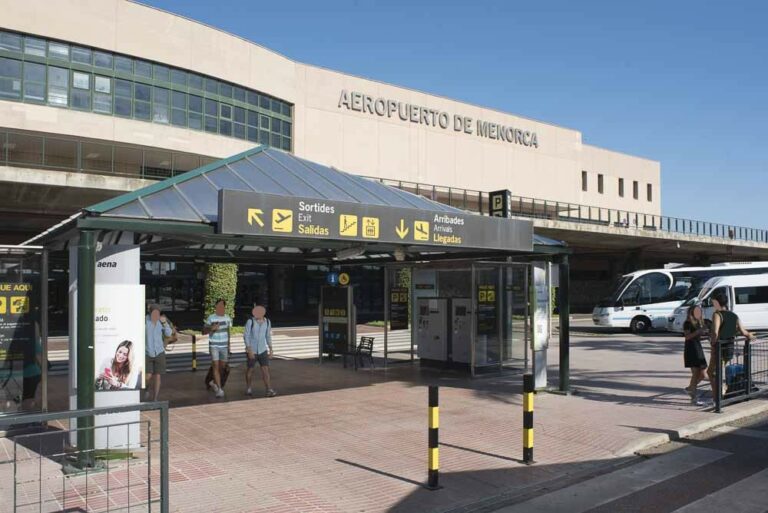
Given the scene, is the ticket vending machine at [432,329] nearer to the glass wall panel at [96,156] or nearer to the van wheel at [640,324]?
the van wheel at [640,324]

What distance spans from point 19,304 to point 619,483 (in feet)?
28.0

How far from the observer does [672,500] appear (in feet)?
21.7

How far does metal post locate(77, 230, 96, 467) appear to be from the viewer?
24.9 ft

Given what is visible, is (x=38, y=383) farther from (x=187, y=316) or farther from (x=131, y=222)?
(x=187, y=316)

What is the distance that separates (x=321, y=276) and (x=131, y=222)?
38275 millimetres

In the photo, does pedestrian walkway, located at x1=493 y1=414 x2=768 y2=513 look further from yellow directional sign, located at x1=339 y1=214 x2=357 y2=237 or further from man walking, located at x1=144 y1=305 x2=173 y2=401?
man walking, located at x1=144 y1=305 x2=173 y2=401

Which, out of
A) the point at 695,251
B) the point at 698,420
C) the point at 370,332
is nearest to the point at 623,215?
the point at 695,251

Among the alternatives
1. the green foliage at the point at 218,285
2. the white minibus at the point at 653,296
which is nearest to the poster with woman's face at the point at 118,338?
the green foliage at the point at 218,285

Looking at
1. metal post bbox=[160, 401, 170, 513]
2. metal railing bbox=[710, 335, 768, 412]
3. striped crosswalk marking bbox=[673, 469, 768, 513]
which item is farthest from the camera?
metal railing bbox=[710, 335, 768, 412]

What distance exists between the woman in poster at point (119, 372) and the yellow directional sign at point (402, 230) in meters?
4.09

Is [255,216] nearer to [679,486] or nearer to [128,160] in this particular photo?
[679,486]

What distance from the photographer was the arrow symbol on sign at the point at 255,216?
8.54 meters

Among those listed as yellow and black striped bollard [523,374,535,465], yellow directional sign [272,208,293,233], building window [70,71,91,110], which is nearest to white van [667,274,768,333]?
yellow and black striped bollard [523,374,535,465]

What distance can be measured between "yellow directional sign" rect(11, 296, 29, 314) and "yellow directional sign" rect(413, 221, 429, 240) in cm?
587
